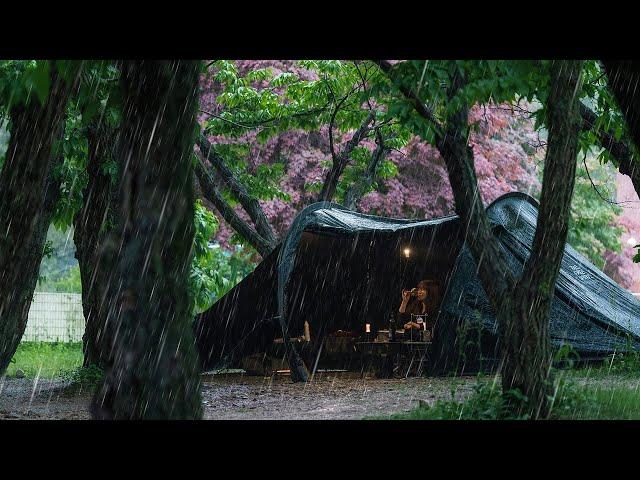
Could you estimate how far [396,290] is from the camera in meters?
14.4

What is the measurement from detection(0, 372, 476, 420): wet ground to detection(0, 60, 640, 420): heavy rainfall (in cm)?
6

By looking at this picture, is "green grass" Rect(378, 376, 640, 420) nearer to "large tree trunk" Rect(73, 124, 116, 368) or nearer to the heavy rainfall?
the heavy rainfall

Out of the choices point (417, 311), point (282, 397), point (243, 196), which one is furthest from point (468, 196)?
point (243, 196)

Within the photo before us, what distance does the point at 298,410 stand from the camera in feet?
29.4

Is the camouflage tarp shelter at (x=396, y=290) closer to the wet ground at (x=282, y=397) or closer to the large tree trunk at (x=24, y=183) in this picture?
the wet ground at (x=282, y=397)

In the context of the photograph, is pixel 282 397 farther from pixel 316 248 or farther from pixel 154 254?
pixel 154 254

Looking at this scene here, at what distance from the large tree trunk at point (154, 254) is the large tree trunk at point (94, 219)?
22.9 feet

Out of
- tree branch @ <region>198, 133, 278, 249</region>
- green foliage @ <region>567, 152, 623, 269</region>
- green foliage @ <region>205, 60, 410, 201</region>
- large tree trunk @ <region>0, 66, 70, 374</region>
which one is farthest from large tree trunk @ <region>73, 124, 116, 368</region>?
green foliage @ <region>567, 152, 623, 269</region>

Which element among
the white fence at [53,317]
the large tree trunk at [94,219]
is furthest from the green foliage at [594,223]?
the large tree trunk at [94,219]

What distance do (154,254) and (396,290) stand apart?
415 inches

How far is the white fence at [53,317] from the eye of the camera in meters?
20.6
